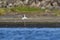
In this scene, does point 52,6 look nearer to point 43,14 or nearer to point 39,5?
point 39,5

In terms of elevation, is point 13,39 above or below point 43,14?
above

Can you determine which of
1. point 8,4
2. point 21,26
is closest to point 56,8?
point 8,4

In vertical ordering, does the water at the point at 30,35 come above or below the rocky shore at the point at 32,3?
above

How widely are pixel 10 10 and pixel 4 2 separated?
943 cm

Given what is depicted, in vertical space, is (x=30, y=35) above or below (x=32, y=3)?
above

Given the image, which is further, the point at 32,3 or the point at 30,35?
the point at 32,3

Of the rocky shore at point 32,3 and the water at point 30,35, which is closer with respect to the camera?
the water at point 30,35

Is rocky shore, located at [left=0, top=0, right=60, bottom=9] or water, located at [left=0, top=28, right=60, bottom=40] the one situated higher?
water, located at [left=0, top=28, right=60, bottom=40]

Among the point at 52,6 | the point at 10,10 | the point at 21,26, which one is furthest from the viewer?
the point at 52,6

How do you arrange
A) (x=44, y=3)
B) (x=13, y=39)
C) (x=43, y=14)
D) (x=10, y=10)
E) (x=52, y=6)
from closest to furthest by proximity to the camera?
1. (x=13, y=39)
2. (x=43, y=14)
3. (x=10, y=10)
4. (x=52, y=6)
5. (x=44, y=3)

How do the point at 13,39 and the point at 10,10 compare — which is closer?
the point at 13,39

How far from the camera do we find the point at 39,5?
5706 centimetres

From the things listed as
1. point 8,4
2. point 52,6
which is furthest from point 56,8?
point 8,4

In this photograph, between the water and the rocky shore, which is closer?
the water
